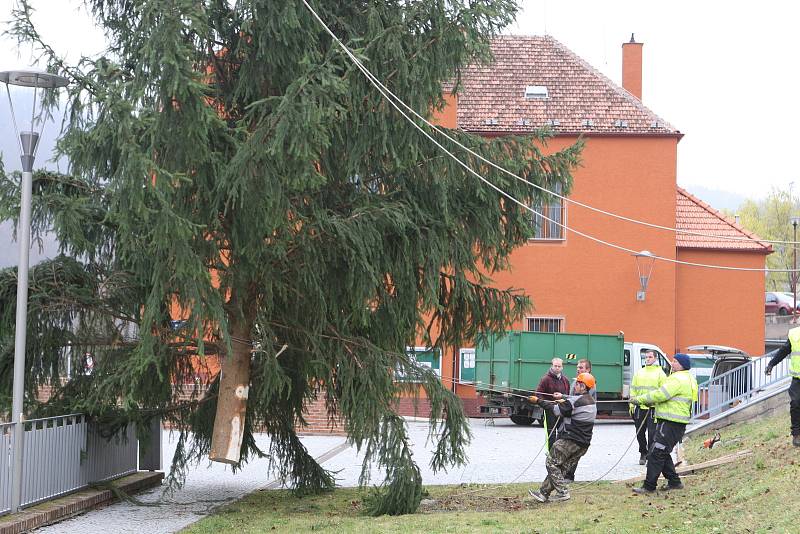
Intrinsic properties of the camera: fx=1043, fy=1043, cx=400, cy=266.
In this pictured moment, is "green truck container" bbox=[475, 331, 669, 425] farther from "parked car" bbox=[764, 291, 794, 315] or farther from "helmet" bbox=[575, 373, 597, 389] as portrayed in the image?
"parked car" bbox=[764, 291, 794, 315]

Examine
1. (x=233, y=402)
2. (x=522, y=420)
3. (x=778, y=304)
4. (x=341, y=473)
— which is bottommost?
(x=522, y=420)

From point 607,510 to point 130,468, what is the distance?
8.05m

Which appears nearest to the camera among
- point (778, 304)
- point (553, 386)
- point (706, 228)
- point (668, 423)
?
point (668, 423)

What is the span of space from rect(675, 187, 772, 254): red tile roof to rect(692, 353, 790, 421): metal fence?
1272 cm

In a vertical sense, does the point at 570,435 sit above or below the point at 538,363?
below

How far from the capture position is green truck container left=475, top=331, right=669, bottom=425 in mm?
28188

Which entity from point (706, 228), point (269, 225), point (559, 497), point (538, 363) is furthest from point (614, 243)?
point (269, 225)

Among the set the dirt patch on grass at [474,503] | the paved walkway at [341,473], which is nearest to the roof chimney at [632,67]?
the paved walkway at [341,473]

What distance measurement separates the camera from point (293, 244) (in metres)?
13.5

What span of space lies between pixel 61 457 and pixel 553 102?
24.3 m

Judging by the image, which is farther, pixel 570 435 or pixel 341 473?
pixel 341 473

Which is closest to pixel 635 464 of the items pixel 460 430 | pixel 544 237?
pixel 460 430

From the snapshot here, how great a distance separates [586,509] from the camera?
12250 mm

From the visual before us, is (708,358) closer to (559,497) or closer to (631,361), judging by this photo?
(631,361)
